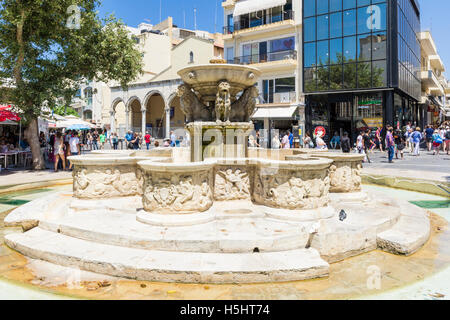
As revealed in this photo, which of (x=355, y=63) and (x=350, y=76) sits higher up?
(x=355, y=63)

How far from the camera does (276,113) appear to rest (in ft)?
87.0

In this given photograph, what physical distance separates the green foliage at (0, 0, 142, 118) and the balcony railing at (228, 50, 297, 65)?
1558 cm

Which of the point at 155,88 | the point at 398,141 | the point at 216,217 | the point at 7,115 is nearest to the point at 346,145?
the point at 398,141

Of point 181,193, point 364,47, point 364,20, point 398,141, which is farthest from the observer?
point 364,47

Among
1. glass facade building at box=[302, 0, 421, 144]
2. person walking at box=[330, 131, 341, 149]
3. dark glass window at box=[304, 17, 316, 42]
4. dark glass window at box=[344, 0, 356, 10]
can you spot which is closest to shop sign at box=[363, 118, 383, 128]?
glass facade building at box=[302, 0, 421, 144]

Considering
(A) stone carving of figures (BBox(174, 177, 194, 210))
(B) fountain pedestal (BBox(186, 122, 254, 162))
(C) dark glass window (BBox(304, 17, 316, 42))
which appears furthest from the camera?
(C) dark glass window (BBox(304, 17, 316, 42))

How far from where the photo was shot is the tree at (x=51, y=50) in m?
11.5

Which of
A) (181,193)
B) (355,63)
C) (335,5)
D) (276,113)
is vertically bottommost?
(181,193)

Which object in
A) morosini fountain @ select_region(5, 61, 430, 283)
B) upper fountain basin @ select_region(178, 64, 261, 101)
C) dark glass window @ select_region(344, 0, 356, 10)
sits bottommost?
morosini fountain @ select_region(5, 61, 430, 283)

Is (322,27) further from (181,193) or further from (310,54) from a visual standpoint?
(181,193)

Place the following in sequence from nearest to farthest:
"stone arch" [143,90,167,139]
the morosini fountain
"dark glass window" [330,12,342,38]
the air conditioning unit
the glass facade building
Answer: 1. the morosini fountain
2. the glass facade building
3. "dark glass window" [330,12,342,38]
4. the air conditioning unit
5. "stone arch" [143,90,167,139]

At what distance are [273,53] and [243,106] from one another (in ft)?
73.1

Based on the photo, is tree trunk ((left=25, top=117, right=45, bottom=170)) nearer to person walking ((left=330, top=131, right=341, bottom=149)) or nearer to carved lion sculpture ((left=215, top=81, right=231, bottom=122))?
carved lion sculpture ((left=215, top=81, right=231, bottom=122))

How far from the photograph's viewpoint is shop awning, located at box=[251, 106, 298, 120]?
85.2ft
